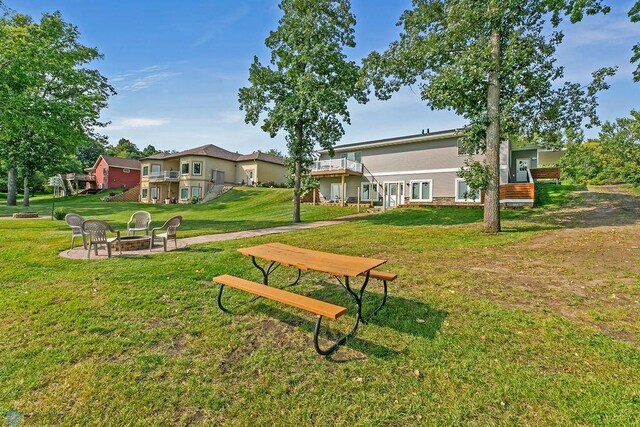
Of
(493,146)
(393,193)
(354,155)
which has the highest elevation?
(354,155)

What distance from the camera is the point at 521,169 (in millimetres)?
25609

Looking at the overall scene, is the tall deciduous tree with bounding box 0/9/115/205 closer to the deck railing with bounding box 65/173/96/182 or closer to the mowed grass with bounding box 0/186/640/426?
the mowed grass with bounding box 0/186/640/426

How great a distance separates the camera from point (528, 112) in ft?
44.4

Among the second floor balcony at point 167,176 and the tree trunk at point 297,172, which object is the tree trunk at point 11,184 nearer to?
the second floor balcony at point 167,176

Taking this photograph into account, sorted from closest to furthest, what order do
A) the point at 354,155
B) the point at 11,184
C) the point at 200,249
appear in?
the point at 200,249 < the point at 11,184 < the point at 354,155

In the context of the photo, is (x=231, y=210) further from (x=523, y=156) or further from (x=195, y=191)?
(x=523, y=156)

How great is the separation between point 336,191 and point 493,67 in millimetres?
18300

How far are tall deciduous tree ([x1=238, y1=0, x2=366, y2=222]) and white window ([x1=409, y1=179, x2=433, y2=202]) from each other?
31.6ft

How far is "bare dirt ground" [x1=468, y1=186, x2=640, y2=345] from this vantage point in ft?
14.5

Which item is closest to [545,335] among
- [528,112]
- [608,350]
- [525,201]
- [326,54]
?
[608,350]

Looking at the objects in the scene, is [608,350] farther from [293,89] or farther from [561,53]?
[293,89]

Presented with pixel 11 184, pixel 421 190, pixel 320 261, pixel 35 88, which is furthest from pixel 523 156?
pixel 11 184

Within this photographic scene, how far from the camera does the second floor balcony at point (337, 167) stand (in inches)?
988

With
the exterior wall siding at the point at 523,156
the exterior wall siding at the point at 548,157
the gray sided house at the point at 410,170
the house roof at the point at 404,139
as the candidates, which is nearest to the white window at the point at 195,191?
the gray sided house at the point at 410,170
